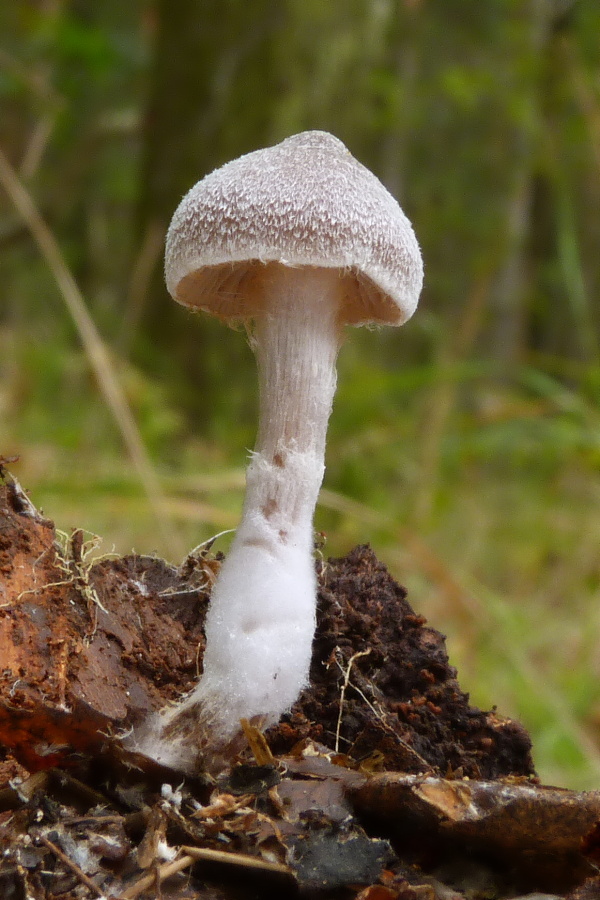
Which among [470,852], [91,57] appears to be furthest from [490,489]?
[470,852]

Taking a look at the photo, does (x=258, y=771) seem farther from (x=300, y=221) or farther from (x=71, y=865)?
(x=300, y=221)

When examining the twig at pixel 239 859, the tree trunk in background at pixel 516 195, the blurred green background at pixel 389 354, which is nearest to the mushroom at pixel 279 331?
the twig at pixel 239 859

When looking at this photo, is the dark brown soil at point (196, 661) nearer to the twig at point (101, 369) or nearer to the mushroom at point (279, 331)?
the mushroom at point (279, 331)

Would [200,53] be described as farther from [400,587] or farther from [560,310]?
[560,310]

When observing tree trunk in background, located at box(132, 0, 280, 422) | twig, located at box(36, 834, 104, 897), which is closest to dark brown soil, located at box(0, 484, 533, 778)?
twig, located at box(36, 834, 104, 897)

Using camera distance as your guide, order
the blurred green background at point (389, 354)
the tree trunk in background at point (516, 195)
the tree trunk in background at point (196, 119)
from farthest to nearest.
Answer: the tree trunk in background at point (516, 195)
the tree trunk in background at point (196, 119)
the blurred green background at point (389, 354)
